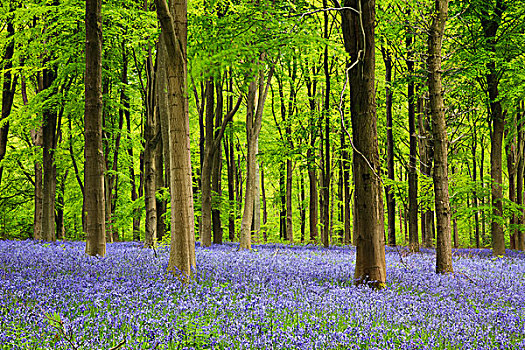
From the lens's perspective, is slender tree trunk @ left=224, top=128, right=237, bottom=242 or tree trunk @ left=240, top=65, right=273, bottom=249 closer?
tree trunk @ left=240, top=65, right=273, bottom=249

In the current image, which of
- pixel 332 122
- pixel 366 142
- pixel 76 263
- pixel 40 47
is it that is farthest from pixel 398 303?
pixel 332 122

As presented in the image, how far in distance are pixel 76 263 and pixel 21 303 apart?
294 cm

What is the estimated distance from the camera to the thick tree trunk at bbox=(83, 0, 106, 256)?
8.80 metres

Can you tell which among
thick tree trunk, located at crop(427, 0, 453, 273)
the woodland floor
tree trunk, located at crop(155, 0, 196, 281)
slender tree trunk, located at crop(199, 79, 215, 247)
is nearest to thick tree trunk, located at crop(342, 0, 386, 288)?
the woodland floor

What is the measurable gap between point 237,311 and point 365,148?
4.02 meters

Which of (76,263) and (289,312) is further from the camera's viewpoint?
(76,263)

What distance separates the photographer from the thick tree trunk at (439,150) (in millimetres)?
9102

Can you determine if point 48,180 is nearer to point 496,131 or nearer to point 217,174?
point 217,174

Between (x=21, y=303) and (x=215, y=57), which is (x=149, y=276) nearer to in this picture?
(x=21, y=303)

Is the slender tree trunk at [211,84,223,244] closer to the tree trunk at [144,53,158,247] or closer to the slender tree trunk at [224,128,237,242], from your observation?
the tree trunk at [144,53,158,247]

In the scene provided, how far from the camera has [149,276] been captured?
21.0 feet

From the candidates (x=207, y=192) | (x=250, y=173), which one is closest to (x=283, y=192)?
(x=207, y=192)

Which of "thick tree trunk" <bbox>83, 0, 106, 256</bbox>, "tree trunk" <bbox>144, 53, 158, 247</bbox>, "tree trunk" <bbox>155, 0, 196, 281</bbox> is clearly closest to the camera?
"tree trunk" <bbox>155, 0, 196, 281</bbox>

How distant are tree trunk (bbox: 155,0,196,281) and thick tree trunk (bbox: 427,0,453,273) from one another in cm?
572
